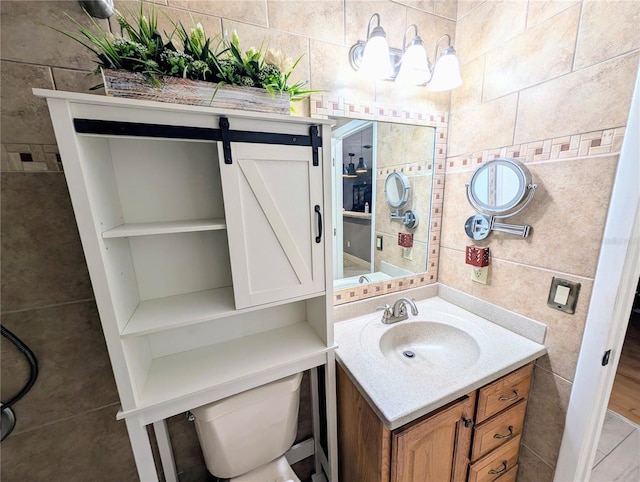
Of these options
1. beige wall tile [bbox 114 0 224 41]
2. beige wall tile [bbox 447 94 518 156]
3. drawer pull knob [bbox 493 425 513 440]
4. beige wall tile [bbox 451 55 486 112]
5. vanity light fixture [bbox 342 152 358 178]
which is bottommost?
drawer pull knob [bbox 493 425 513 440]

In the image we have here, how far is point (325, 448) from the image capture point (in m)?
1.27

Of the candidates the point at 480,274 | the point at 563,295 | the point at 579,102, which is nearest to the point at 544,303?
the point at 563,295

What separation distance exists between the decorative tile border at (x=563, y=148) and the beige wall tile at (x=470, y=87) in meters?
0.25

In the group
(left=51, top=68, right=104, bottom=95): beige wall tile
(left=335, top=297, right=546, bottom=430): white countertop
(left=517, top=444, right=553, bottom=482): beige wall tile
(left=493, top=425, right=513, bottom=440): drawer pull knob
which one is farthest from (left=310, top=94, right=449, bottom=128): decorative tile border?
(left=517, top=444, right=553, bottom=482): beige wall tile

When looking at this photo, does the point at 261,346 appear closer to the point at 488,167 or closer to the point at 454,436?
the point at 454,436

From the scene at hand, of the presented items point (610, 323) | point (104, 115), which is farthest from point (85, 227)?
point (610, 323)

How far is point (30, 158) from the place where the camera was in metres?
0.77

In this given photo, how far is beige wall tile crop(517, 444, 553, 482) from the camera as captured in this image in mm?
1075

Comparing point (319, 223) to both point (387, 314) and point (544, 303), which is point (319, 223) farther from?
point (544, 303)

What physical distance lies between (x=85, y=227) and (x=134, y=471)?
109 cm

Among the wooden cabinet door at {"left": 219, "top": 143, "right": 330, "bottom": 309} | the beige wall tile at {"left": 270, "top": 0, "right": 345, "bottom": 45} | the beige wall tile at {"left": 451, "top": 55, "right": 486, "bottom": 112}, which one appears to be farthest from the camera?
the beige wall tile at {"left": 451, "top": 55, "right": 486, "bottom": 112}

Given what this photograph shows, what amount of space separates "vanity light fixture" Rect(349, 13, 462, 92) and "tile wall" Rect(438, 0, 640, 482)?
7.4 inches

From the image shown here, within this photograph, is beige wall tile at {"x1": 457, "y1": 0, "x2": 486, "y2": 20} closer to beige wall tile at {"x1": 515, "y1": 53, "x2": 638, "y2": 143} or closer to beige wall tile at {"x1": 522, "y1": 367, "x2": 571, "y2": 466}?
beige wall tile at {"x1": 515, "y1": 53, "x2": 638, "y2": 143}

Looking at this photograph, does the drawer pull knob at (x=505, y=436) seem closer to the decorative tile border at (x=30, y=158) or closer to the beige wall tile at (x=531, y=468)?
the beige wall tile at (x=531, y=468)
